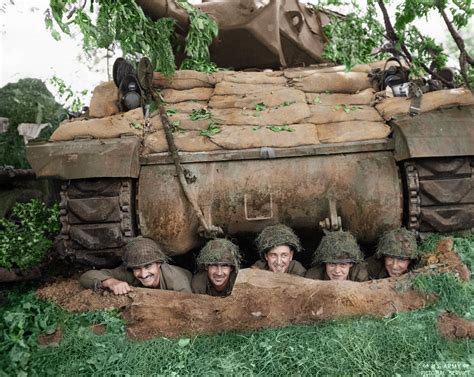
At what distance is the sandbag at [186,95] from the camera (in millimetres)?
5273

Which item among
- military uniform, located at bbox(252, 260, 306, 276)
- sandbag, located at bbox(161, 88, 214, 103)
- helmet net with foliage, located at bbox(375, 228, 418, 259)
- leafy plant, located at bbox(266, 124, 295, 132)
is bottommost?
military uniform, located at bbox(252, 260, 306, 276)

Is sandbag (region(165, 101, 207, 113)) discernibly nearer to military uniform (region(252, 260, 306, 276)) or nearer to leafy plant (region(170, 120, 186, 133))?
leafy plant (region(170, 120, 186, 133))

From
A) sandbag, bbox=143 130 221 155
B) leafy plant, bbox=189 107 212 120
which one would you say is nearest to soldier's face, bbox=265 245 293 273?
sandbag, bbox=143 130 221 155

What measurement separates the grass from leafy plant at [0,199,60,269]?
1985 mm

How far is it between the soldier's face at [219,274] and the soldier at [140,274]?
0.71ft

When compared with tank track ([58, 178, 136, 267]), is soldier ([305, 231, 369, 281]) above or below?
below

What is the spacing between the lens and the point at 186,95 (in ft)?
17.5

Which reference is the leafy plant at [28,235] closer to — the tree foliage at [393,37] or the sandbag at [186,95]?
the sandbag at [186,95]

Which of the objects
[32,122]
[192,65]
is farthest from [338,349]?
[32,122]

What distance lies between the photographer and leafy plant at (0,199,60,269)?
19.0 ft

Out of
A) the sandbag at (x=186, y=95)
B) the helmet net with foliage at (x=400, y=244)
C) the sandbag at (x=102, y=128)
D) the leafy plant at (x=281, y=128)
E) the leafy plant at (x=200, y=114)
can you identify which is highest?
the sandbag at (x=186, y=95)

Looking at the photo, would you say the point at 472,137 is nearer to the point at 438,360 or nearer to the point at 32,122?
the point at 438,360

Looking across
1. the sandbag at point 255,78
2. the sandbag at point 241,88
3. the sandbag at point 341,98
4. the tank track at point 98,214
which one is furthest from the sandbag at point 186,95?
the tank track at point 98,214

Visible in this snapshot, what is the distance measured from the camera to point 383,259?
15.4 ft
